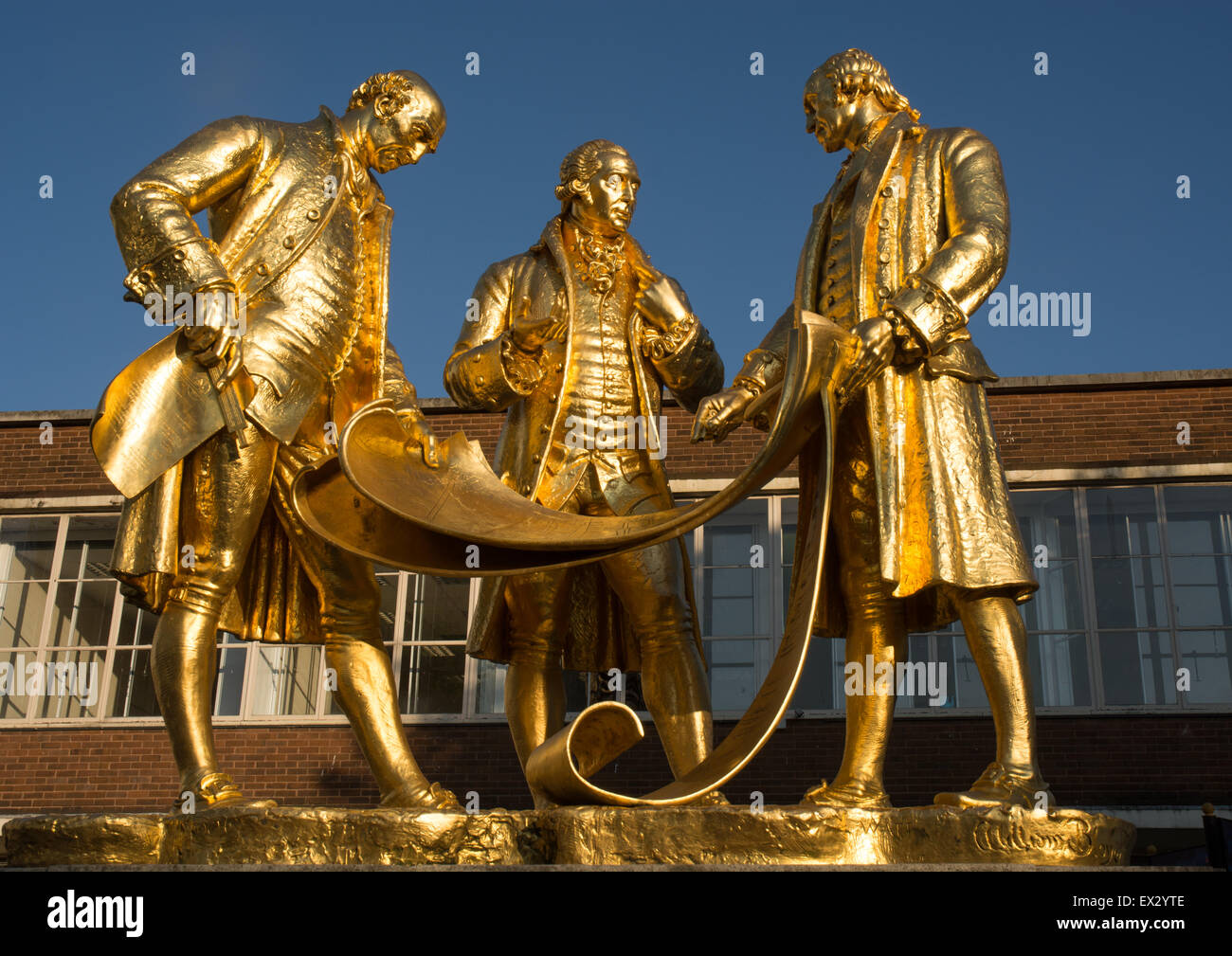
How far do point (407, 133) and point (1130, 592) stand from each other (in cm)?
1050

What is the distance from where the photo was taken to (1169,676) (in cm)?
1381

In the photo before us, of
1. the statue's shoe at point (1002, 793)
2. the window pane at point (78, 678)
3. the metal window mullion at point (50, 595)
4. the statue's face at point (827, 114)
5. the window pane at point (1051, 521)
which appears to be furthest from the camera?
the metal window mullion at point (50, 595)

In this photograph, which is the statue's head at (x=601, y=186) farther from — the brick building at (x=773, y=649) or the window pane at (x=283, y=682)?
the window pane at (x=283, y=682)

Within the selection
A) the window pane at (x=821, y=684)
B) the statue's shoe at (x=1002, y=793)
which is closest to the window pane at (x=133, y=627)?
the window pane at (x=821, y=684)

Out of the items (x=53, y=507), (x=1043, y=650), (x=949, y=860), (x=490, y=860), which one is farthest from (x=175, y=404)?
(x=53, y=507)

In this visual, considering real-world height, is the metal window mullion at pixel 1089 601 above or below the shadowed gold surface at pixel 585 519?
above

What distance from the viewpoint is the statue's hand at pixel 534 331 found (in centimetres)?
596

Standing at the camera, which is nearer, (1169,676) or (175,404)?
(175,404)

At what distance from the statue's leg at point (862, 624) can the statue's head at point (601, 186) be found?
1622 mm

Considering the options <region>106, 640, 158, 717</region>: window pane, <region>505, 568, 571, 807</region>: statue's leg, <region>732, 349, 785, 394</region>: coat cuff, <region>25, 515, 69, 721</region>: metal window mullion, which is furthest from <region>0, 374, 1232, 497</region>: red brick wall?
<region>732, 349, 785, 394</region>: coat cuff

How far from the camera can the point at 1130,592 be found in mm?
14039
